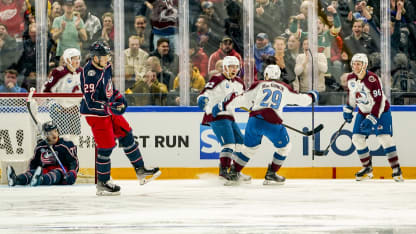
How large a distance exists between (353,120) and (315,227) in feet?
16.5

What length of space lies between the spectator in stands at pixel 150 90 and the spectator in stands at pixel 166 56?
0.62ft

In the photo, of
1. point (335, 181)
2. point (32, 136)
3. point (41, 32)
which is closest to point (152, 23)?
point (41, 32)

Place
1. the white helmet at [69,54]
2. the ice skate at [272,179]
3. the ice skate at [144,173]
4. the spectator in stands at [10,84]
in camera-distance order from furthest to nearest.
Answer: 1. the spectator in stands at [10,84]
2. the white helmet at [69,54]
3. the ice skate at [272,179]
4. the ice skate at [144,173]

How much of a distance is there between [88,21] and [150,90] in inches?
45.4

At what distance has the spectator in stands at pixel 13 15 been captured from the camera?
11.0 m

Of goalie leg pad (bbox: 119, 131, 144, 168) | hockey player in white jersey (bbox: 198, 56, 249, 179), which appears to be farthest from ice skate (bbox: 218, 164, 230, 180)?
goalie leg pad (bbox: 119, 131, 144, 168)

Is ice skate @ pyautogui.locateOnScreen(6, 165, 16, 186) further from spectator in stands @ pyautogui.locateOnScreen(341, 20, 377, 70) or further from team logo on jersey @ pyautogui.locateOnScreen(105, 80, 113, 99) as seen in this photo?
spectator in stands @ pyautogui.locateOnScreen(341, 20, 377, 70)

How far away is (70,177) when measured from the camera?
950 centimetres

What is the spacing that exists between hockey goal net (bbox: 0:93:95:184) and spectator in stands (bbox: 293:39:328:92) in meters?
2.78

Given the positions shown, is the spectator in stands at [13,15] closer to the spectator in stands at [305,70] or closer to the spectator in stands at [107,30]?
the spectator in stands at [107,30]

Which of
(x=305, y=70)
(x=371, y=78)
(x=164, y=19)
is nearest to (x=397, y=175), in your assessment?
(x=371, y=78)

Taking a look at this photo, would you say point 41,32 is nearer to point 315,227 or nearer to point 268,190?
point 268,190

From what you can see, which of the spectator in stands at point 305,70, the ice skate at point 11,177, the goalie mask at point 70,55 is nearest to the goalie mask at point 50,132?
the ice skate at point 11,177

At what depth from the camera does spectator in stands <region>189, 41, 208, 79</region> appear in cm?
1105
